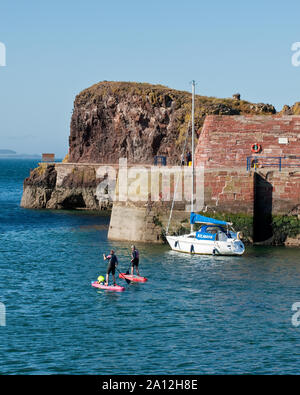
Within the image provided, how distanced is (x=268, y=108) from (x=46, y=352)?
6946 cm

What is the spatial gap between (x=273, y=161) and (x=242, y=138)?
8.20ft

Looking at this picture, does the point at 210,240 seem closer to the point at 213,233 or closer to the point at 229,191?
the point at 213,233

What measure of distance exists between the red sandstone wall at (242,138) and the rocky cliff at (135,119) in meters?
36.6

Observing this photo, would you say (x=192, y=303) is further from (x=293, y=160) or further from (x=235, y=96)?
(x=235, y=96)

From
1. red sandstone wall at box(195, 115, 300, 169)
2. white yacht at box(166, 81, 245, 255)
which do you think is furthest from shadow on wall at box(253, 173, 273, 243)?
red sandstone wall at box(195, 115, 300, 169)

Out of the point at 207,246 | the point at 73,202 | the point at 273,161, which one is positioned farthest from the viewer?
the point at 73,202

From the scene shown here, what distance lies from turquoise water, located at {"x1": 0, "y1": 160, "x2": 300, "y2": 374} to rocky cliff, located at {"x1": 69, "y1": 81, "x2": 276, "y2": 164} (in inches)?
1872

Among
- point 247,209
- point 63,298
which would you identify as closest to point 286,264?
point 247,209

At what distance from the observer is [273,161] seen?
1719 inches

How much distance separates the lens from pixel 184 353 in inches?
834

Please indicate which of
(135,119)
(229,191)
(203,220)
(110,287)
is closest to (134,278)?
(110,287)

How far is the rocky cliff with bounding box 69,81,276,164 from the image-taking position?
8656cm

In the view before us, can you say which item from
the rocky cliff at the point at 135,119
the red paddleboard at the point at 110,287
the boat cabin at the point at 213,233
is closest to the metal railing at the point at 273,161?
the boat cabin at the point at 213,233

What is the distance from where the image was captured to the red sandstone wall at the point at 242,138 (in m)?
43.9
